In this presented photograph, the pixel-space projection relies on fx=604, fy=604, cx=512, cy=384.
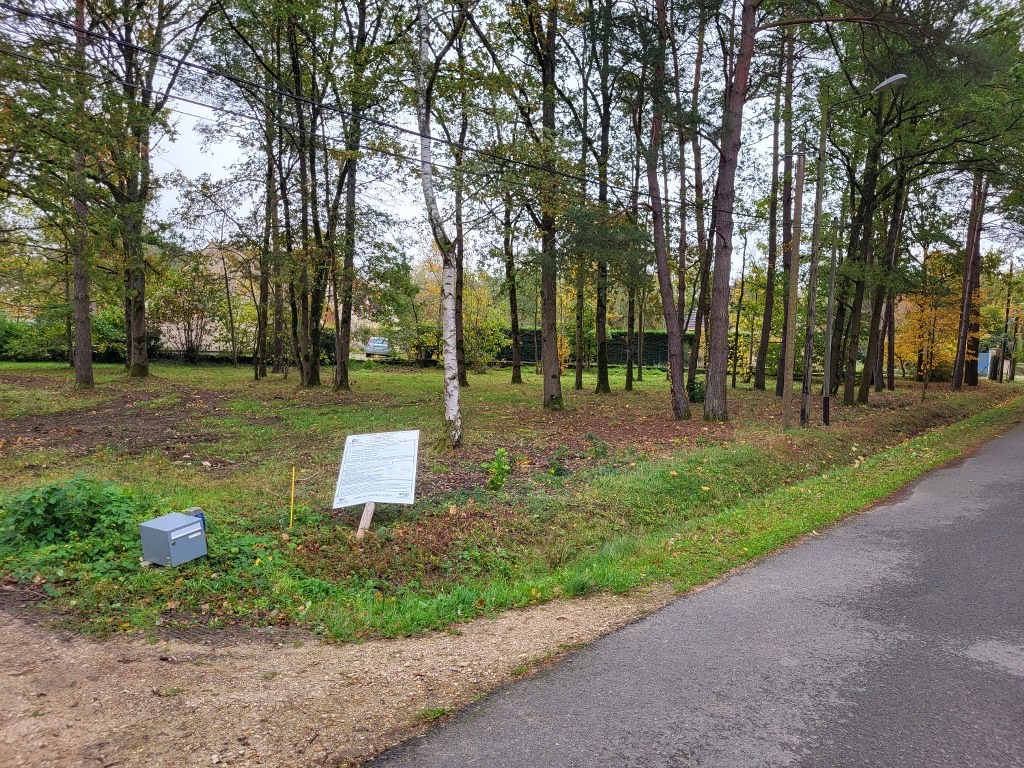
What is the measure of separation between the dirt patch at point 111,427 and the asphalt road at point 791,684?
30.9 feet

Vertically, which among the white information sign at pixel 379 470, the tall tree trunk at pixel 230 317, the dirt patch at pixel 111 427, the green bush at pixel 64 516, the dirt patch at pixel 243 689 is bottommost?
the dirt patch at pixel 243 689

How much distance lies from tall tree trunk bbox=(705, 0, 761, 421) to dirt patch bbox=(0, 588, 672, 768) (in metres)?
11.6

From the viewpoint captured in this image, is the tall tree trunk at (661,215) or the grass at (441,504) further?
the tall tree trunk at (661,215)

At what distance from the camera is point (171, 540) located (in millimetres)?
4918

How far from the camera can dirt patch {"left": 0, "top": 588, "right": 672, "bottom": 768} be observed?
9.35 ft

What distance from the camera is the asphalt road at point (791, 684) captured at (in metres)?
2.87

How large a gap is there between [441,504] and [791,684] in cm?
451

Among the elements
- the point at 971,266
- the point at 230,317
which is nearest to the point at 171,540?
the point at 230,317

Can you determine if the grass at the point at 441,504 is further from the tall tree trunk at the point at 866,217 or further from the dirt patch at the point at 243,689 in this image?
the tall tree trunk at the point at 866,217

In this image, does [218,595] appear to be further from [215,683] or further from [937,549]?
[937,549]

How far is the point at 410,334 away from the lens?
35812mm

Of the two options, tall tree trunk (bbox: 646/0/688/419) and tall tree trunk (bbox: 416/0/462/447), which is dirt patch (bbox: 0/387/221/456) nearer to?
tall tree trunk (bbox: 416/0/462/447)

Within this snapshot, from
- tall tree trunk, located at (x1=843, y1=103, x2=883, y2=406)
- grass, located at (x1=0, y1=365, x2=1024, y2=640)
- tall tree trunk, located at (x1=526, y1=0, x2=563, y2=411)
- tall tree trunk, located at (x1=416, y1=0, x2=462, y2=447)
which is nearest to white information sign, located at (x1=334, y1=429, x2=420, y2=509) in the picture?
grass, located at (x1=0, y1=365, x2=1024, y2=640)

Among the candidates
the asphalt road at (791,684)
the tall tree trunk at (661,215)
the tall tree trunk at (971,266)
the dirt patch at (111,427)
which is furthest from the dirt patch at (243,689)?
the tall tree trunk at (971,266)
